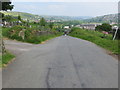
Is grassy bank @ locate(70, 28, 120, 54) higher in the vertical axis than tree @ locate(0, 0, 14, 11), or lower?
lower

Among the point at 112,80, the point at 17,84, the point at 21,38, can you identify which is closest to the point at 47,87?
the point at 17,84

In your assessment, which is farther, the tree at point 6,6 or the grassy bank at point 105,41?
the tree at point 6,6

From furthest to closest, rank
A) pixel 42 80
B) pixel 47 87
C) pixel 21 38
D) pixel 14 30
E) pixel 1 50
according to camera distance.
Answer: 1. pixel 14 30
2. pixel 21 38
3. pixel 1 50
4. pixel 42 80
5. pixel 47 87

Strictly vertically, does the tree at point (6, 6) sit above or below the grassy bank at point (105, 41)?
above

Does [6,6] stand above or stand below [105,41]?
above

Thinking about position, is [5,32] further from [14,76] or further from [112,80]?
[112,80]

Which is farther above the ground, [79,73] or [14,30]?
[14,30]

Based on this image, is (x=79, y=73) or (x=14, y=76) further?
(x=79, y=73)

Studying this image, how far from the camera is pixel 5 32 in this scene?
20.5 metres

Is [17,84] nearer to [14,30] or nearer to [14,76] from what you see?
[14,76]

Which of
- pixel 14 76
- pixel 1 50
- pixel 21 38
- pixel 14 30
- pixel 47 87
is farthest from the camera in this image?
pixel 14 30

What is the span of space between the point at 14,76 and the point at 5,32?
1608 centimetres

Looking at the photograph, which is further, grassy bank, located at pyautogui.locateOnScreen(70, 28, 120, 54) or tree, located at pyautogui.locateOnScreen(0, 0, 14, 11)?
tree, located at pyautogui.locateOnScreen(0, 0, 14, 11)

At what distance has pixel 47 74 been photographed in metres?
5.93
